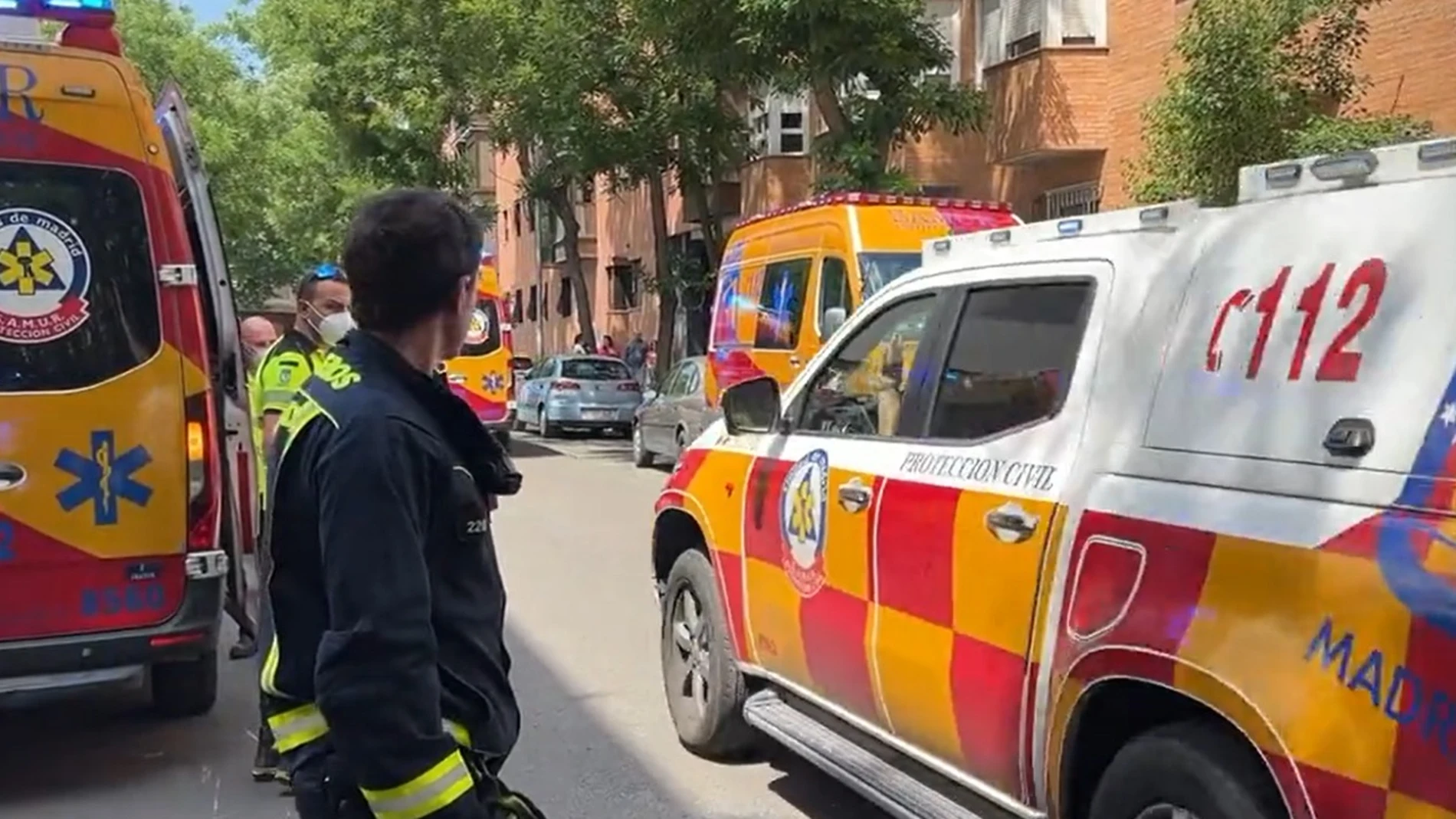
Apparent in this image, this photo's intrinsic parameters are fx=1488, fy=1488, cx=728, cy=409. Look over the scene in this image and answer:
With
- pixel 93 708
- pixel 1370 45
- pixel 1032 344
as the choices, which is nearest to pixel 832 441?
pixel 1032 344

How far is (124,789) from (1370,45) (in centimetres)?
1297

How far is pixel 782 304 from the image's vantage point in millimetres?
13484

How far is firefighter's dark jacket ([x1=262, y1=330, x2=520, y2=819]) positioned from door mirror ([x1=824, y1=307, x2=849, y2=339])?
32.6 ft

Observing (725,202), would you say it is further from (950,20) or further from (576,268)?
(950,20)

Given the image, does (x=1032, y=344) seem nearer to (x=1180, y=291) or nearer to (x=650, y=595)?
(x=1180, y=291)

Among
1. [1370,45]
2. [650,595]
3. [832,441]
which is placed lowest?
[650,595]

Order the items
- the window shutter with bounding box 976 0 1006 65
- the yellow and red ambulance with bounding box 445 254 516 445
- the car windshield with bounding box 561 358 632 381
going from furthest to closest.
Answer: the car windshield with bounding box 561 358 632 381
the window shutter with bounding box 976 0 1006 65
the yellow and red ambulance with bounding box 445 254 516 445

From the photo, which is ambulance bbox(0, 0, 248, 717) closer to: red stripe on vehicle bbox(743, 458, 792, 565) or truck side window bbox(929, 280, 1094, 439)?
red stripe on vehicle bbox(743, 458, 792, 565)

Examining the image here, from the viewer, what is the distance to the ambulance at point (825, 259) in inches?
488

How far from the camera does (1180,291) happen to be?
3.42 meters

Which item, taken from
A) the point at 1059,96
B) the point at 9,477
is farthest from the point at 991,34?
the point at 9,477

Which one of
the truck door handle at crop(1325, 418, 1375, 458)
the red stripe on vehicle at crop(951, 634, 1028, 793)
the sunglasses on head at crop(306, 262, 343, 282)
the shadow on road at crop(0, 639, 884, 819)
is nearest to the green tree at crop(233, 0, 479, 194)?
the shadow on road at crop(0, 639, 884, 819)

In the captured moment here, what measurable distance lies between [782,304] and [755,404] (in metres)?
8.29

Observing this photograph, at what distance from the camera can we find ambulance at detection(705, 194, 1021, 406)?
1240 centimetres
